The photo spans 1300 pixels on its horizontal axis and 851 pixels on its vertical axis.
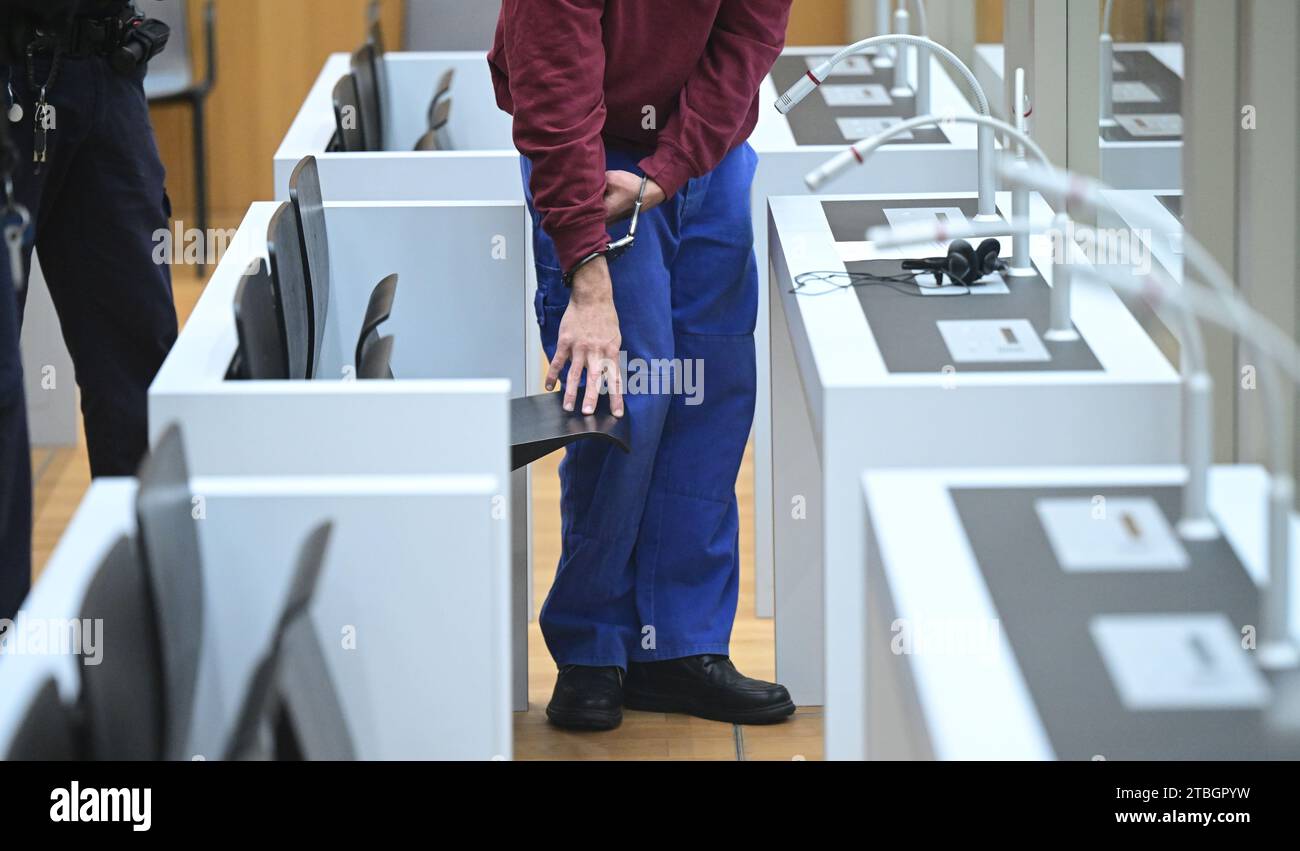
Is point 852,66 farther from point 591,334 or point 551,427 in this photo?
point 551,427

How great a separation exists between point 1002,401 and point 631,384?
26.9 inches

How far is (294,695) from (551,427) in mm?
853

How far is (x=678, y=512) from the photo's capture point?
263 centimetres

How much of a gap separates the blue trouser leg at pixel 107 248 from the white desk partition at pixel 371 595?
1116 mm

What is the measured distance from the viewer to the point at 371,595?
166 centimetres

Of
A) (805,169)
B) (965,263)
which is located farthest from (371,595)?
(805,169)

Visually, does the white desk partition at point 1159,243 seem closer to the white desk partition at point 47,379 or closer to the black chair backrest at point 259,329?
the black chair backrest at point 259,329

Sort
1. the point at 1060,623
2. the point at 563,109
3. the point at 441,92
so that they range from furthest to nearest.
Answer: the point at 441,92, the point at 563,109, the point at 1060,623

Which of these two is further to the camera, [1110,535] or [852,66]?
[852,66]

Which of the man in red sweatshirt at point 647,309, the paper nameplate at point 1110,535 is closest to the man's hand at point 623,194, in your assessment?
the man in red sweatshirt at point 647,309

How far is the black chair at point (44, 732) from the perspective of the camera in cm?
136
